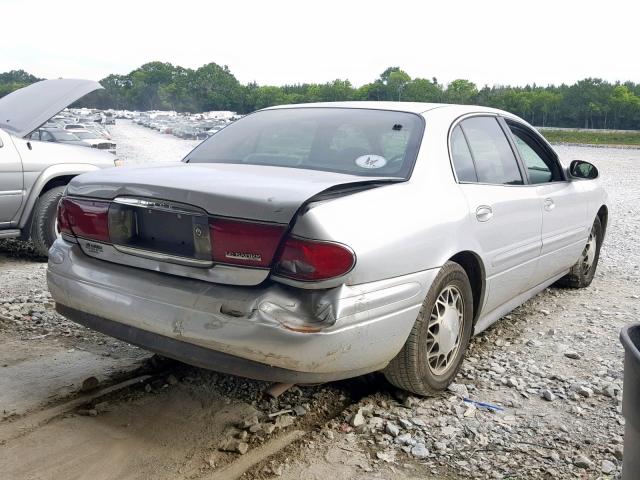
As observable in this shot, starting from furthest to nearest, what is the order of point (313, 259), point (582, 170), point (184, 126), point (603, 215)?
point (184, 126)
point (603, 215)
point (582, 170)
point (313, 259)

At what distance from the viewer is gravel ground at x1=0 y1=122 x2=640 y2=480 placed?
2.69 m

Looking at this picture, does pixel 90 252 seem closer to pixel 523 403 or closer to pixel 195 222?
pixel 195 222

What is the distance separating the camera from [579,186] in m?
5.05

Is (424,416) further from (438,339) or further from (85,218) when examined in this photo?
(85,218)

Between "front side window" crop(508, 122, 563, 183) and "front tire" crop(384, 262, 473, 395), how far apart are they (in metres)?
1.38

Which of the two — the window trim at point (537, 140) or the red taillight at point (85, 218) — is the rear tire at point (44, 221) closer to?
the red taillight at point (85, 218)

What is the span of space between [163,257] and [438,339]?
1470 millimetres

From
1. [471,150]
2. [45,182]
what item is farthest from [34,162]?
[471,150]

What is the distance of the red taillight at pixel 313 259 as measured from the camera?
2.50 m

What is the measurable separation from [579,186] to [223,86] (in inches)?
4577

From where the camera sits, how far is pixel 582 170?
507 cm

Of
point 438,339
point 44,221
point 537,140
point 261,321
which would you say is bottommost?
point 438,339

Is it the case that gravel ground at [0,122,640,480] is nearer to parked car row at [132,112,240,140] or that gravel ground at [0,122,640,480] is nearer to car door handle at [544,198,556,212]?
car door handle at [544,198,556,212]

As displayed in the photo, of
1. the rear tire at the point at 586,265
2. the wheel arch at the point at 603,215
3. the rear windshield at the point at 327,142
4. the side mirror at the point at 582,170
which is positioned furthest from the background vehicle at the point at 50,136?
the wheel arch at the point at 603,215
